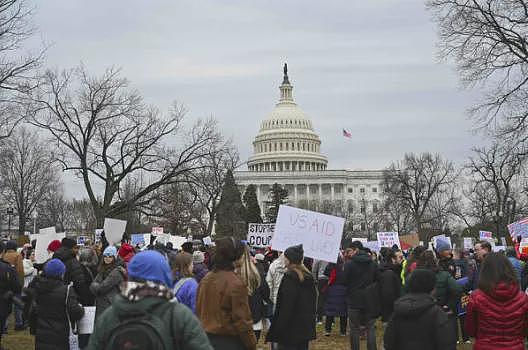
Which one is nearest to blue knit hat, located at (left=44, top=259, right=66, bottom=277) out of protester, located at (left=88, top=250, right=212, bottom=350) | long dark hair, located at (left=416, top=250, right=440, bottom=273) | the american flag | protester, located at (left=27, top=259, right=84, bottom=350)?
protester, located at (left=27, top=259, right=84, bottom=350)

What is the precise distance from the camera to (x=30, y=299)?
8297 millimetres

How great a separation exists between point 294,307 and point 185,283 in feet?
3.85

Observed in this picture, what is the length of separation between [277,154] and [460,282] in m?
135

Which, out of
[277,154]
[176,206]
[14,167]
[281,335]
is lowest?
[281,335]

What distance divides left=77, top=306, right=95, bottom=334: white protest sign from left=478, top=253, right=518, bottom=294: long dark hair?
13.5ft

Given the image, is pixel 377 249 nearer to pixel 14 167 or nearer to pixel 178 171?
pixel 178 171

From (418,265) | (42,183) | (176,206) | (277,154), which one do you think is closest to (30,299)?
(418,265)

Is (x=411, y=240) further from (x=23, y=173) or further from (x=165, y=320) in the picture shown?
(x=23, y=173)

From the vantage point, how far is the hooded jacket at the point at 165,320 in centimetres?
390

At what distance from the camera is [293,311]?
7492mm

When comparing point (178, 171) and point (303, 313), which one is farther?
point (178, 171)

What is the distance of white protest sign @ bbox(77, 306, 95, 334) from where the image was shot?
309 inches

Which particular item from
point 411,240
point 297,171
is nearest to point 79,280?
point 411,240

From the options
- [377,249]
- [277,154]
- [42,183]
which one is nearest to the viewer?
[377,249]
